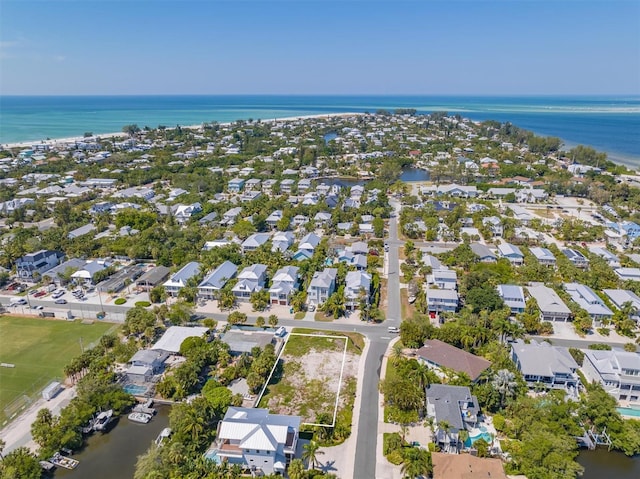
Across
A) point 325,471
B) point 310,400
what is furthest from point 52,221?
point 325,471

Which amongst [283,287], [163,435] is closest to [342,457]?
[163,435]

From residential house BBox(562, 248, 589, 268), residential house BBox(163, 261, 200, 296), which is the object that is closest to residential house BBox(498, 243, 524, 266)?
residential house BBox(562, 248, 589, 268)

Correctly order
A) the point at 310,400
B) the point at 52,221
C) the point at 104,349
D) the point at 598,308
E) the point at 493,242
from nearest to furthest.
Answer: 1. the point at 310,400
2. the point at 104,349
3. the point at 598,308
4. the point at 493,242
5. the point at 52,221

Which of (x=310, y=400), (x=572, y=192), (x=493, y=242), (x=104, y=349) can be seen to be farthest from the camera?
(x=572, y=192)

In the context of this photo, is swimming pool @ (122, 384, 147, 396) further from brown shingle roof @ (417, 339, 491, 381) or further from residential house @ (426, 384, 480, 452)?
brown shingle roof @ (417, 339, 491, 381)

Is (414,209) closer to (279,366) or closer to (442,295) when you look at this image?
(442,295)

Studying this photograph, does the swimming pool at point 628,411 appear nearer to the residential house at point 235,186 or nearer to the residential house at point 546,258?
the residential house at point 546,258
